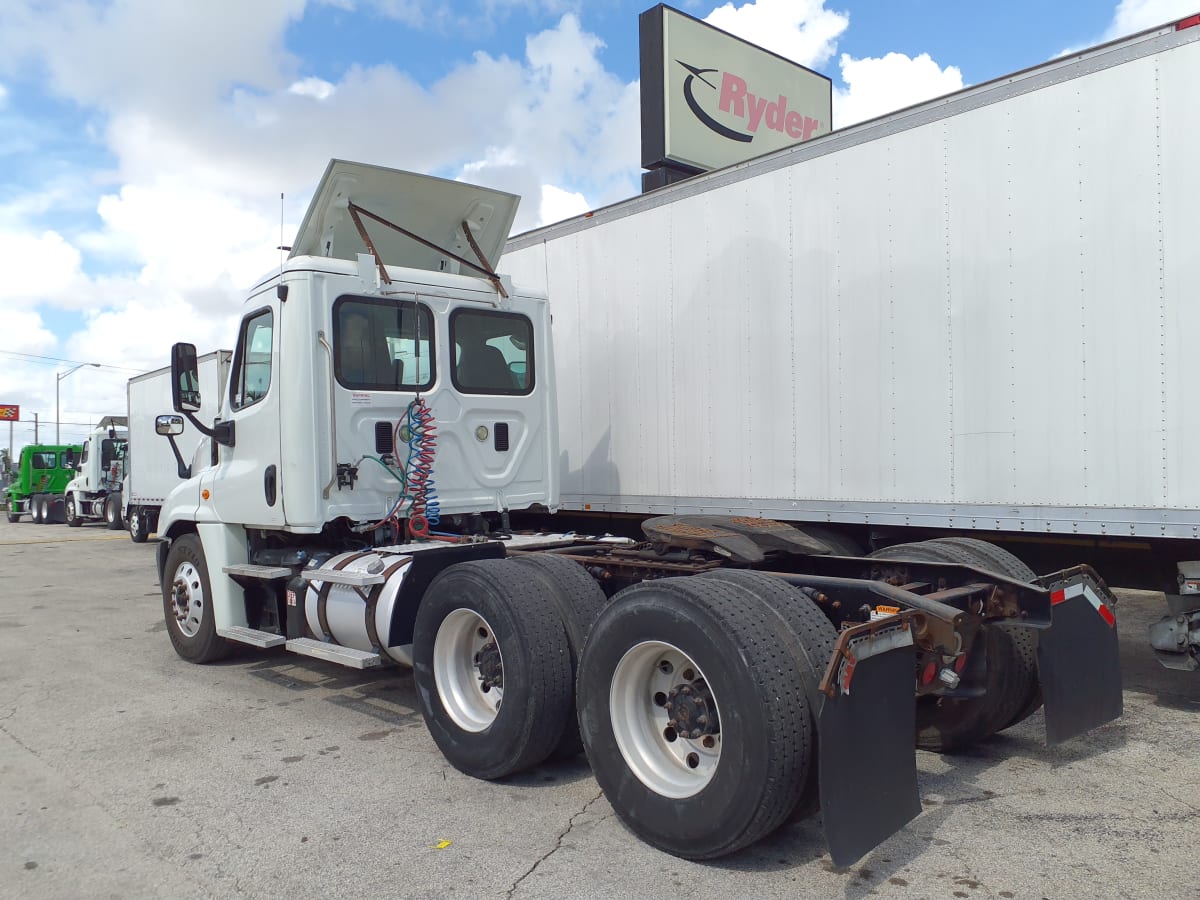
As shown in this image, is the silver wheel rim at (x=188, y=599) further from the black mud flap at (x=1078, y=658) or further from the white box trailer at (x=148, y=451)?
the white box trailer at (x=148, y=451)

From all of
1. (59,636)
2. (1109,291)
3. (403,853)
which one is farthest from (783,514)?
(59,636)

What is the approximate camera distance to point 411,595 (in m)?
5.32

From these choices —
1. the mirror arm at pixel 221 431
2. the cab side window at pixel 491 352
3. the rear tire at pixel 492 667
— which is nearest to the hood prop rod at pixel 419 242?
the cab side window at pixel 491 352

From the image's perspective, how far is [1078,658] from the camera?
13.4ft

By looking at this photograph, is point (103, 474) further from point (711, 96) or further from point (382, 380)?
point (382, 380)

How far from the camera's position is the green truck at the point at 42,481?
3212 cm

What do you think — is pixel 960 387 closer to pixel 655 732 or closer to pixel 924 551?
pixel 924 551

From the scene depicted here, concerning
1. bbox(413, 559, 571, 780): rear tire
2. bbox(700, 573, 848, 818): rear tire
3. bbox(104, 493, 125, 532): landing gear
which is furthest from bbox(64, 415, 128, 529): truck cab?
bbox(700, 573, 848, 818): rear tire

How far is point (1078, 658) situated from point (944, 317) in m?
2.53

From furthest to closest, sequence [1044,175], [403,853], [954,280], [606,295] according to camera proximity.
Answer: [606,295], [954,280], [1044,175], [403,853]

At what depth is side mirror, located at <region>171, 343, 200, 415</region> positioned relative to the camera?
6289mm

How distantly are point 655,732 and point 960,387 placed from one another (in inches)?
127

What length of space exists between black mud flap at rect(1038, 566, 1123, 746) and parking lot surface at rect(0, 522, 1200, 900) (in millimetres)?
416

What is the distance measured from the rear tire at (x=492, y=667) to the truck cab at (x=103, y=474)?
24.2m
